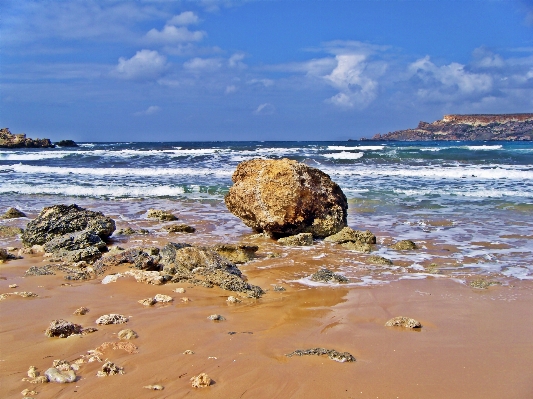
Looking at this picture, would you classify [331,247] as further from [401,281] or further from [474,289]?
[474,289]

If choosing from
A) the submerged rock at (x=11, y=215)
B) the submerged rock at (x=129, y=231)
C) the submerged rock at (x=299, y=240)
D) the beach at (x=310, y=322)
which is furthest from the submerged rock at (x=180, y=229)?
the submerged rock at (x=11, y=215)

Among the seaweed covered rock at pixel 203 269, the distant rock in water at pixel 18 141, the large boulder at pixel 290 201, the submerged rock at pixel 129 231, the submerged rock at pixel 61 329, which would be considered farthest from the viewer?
the distant rock in water at pixel 18 141

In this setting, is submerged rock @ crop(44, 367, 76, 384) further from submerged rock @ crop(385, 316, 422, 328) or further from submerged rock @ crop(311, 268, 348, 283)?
submerged rock @ crop(311, 268, 348, 283)

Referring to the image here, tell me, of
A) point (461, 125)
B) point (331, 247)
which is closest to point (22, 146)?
point (331, 247)

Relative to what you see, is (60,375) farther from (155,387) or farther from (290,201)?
(290,201)

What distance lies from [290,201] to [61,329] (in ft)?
14.4

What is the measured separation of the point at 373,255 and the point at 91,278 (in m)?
3.53

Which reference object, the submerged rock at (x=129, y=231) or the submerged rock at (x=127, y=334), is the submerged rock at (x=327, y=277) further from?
the submerged rock at (x=129, y=231)

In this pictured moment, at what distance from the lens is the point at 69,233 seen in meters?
6.75

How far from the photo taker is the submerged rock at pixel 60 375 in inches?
103

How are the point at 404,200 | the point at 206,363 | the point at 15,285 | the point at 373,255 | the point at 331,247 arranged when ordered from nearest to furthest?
the point at 206,363 → the point at 15,285 → the point at 373,255 → the point at 331,247 → the point at 404,200

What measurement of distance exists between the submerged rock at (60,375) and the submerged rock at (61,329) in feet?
1.79

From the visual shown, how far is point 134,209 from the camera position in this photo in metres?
10.7

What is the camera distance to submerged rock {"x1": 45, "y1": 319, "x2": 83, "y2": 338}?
10.6 feet
